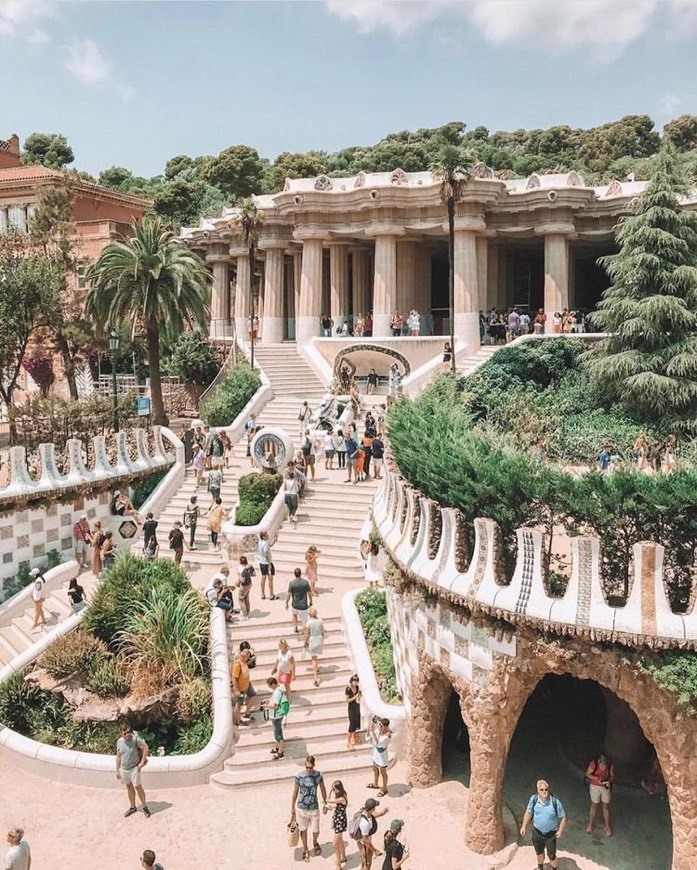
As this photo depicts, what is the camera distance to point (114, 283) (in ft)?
101

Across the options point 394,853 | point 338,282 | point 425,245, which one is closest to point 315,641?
point 394,853

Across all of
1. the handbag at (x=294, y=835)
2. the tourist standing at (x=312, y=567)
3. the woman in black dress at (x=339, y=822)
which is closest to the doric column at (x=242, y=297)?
the tourist standing at (x=312, y=567)

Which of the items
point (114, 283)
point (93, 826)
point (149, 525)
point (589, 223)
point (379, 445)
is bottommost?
point (93, 826)

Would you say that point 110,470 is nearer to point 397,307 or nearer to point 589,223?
point 397,307

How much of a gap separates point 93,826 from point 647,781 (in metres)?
9.28

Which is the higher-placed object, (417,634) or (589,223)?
(589,223)

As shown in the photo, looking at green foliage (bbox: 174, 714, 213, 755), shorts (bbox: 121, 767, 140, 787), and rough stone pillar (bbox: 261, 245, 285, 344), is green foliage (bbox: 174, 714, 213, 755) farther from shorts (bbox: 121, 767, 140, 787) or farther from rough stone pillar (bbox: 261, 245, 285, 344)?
rough stone pillar (bbox: 261, 245, 285, 344)

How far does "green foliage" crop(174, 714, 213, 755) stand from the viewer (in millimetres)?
14453

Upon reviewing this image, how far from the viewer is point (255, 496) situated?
72.6 ft

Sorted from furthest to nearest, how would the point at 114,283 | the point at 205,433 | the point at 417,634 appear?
the point at 114,283
the point at 205,433
the point at 417,634

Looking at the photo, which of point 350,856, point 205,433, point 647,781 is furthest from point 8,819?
point 205,433

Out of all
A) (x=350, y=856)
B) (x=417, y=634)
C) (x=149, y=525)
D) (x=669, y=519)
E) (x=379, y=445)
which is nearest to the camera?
(x=669, y=519)

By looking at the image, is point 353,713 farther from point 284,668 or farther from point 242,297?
point 242,297

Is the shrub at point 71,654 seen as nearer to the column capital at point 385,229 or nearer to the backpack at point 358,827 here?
the backpack at point 358,827
